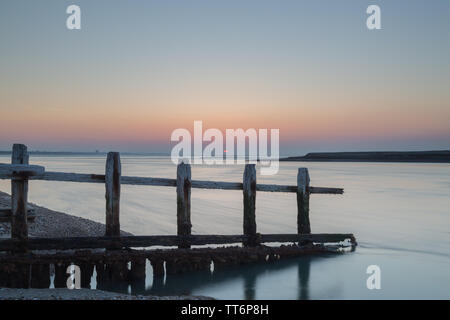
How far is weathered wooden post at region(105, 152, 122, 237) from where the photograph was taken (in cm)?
801

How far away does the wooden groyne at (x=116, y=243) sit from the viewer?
7.38m

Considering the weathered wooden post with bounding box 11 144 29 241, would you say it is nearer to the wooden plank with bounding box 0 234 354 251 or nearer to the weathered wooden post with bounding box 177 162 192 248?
the wooden plank with bounding box 0 234 354 251

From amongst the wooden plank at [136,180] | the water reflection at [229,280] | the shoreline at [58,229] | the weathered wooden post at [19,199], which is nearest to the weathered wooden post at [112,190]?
the wooden plank at [136,180]

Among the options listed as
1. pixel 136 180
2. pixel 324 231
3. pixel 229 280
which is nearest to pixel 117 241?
pixel 136 180

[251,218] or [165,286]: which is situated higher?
[251,218]

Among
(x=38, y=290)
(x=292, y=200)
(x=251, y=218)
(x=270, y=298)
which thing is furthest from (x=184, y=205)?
(x=292, y=200)

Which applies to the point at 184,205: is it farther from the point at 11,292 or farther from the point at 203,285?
the point at 11,292

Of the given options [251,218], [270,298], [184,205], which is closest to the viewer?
[270,298]

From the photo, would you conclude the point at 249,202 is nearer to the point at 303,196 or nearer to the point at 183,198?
the point at 303,196

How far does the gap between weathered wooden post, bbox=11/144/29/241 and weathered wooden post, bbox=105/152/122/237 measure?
1425 mm

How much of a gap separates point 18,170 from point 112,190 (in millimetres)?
1674

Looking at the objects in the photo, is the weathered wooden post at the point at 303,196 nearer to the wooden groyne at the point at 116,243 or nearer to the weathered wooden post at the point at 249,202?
the wooden groyne at the point at 116,243
